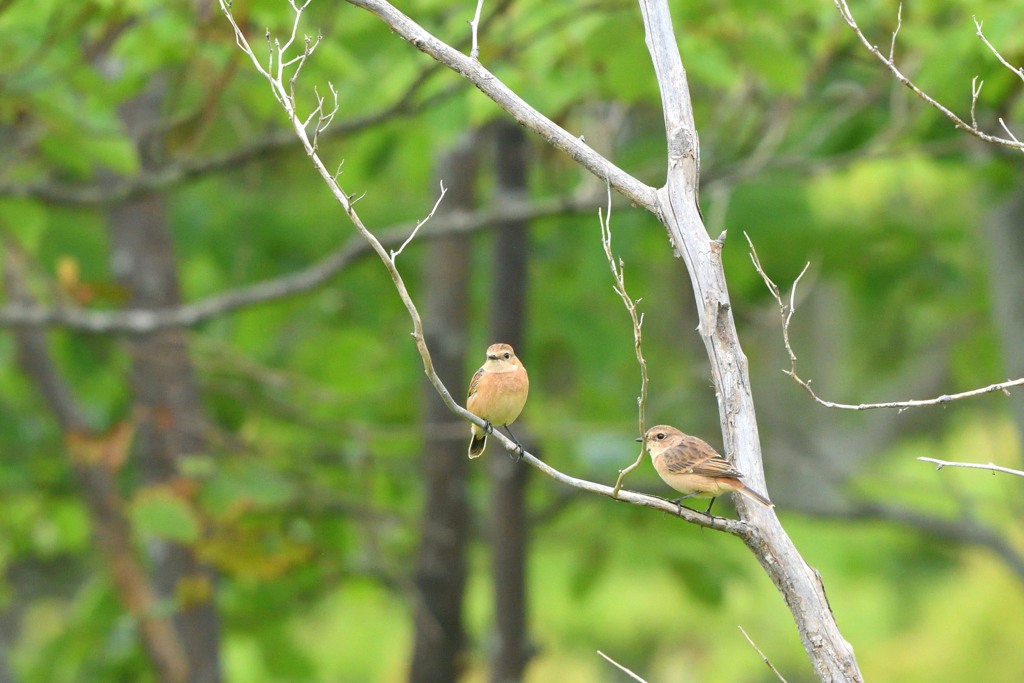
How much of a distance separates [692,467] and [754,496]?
605 millimetres

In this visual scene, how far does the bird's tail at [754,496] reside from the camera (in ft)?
8.33

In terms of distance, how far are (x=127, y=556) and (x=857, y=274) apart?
5.15 meters

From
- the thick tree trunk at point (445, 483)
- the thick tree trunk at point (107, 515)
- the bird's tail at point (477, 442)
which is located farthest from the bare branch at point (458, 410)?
the thick tree trunk at point (445, 483)

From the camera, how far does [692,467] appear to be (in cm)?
316

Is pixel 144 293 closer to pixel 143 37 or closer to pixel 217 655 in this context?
pixel 217 655

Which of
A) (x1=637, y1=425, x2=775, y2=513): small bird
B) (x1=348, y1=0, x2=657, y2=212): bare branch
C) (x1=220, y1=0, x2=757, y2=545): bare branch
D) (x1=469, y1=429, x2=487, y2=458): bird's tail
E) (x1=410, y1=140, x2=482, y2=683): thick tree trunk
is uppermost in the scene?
(x1=410, y1=140, x2=482, y2=683): thick tree trunk

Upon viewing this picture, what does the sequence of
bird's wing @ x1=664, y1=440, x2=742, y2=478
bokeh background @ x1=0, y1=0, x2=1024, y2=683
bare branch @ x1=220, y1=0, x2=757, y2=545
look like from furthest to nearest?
bokeh background @ x1=0, y1=0, x2=1024, y2=683 < bird's wing @ x1=664, y1=440, x2=742, y2=478 < bare branch @ x1=220, y1=0, x2=757, y2=545

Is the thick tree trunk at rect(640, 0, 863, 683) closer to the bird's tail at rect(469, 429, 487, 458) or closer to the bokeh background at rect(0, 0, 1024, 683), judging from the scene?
the bird's tail at rect(469, 429, 487, 458)

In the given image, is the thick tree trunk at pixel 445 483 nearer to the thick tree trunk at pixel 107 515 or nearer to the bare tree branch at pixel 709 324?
the thick tree trunk at pixel 107 515

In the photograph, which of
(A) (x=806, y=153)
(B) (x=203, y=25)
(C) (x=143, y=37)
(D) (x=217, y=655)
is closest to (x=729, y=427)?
(B) (x=203, y=25)

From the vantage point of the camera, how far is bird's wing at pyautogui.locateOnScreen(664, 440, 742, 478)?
292 centimetres

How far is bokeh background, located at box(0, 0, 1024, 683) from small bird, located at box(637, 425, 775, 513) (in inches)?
79.2

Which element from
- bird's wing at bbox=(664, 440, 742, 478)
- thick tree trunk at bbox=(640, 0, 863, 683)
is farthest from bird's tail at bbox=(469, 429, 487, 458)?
thick tree trunk at bbox=(640, 0, 863, 683)

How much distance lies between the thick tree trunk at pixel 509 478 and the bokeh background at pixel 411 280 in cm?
3
